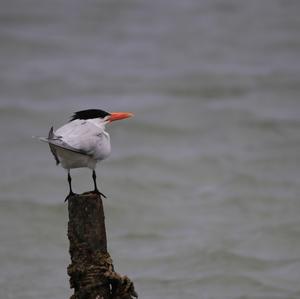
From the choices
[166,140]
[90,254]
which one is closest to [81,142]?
[90,254]

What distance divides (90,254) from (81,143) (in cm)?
87

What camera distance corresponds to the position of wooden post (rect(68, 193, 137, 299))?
18.0 feet

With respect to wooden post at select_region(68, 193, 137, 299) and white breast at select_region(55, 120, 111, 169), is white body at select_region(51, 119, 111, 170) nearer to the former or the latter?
white breast at select_region(55, 120, 111, 169)

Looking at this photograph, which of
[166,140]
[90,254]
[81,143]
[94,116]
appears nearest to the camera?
[90,254]

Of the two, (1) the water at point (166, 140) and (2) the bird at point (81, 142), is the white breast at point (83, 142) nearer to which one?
(2) the bird at point (81, 142)

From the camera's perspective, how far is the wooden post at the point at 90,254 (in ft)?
18.0

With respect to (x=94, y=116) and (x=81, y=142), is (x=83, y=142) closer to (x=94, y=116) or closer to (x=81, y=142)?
(x=81, y=142)

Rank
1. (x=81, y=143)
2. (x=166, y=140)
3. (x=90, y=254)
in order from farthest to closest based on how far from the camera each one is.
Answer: (x=166, y=140)
(x=81, y=143)
(x=90, y=254)

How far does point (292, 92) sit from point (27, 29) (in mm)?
5957

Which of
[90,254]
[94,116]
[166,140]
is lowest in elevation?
[90,254]

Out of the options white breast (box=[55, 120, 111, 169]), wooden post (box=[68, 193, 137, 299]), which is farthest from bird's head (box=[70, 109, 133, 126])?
wooden post (box=[68, 193, 137, 299])

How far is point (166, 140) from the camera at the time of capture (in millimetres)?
13234

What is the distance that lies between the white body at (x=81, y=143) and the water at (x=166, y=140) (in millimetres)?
3225

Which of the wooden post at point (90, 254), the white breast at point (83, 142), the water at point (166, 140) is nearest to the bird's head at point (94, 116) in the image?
the white breast at point (83, 142)
